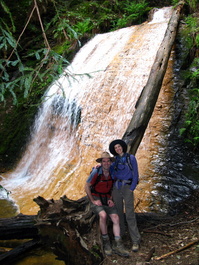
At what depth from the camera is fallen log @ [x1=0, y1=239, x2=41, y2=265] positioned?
12.8ft

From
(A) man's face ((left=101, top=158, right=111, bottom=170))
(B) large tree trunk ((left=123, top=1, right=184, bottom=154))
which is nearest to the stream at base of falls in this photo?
(B) large tree trunk ((left=123, top=1, right=184, bottom=154))

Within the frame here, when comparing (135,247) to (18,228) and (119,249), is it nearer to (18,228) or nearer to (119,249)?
(119,249)

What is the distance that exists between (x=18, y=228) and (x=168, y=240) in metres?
2.52

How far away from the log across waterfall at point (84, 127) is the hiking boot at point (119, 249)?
1879 millimetres

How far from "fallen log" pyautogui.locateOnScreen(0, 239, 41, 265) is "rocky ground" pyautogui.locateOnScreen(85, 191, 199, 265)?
4.94 ft

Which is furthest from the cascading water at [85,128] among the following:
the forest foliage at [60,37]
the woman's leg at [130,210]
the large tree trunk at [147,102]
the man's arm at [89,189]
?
the man's arm at [89,189]

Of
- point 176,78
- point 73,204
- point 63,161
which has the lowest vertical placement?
point 63,161

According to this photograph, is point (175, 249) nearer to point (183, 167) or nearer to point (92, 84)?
point (183, 167)

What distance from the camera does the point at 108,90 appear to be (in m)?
8.36

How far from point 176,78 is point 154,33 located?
371 centimetres

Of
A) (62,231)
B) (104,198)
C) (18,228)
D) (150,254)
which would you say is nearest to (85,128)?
(18,228)

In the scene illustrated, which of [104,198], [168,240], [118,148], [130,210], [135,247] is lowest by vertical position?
[168,240]

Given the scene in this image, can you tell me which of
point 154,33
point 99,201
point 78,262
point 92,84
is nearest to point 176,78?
point 92,84

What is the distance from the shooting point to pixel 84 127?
7.90m
